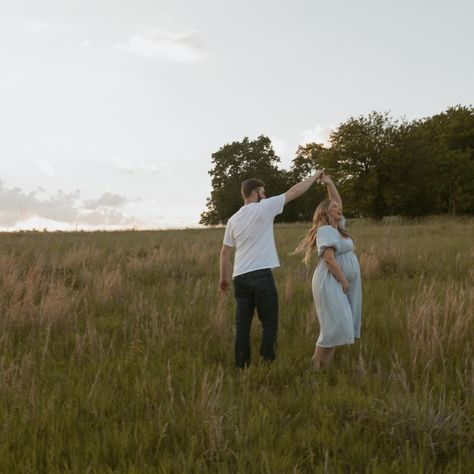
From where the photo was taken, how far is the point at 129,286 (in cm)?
848

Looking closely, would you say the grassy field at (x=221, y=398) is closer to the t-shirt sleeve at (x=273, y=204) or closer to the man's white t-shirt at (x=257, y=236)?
the man's white t-shirt at (x=257, y=236)

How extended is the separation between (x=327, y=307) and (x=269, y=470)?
220 cm

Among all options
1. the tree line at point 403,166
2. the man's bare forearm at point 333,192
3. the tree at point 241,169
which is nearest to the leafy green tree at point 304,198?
the tree at point 241,169

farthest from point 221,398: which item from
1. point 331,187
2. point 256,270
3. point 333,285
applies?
point 331,187

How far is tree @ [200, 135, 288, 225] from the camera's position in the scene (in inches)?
2351

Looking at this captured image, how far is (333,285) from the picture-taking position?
15.5ft

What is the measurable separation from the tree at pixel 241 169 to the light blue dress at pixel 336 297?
53366mm

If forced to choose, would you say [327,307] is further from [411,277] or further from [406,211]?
[406,211]

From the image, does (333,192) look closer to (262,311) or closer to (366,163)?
(262,311)

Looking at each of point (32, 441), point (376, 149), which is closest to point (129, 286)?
point (32, 441)

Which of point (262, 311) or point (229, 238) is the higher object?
point (229, 238)

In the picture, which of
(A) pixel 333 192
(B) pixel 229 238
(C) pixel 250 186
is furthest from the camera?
(A) pixel 333 192

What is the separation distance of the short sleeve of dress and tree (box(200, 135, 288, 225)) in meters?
53.5

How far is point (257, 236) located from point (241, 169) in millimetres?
57560
